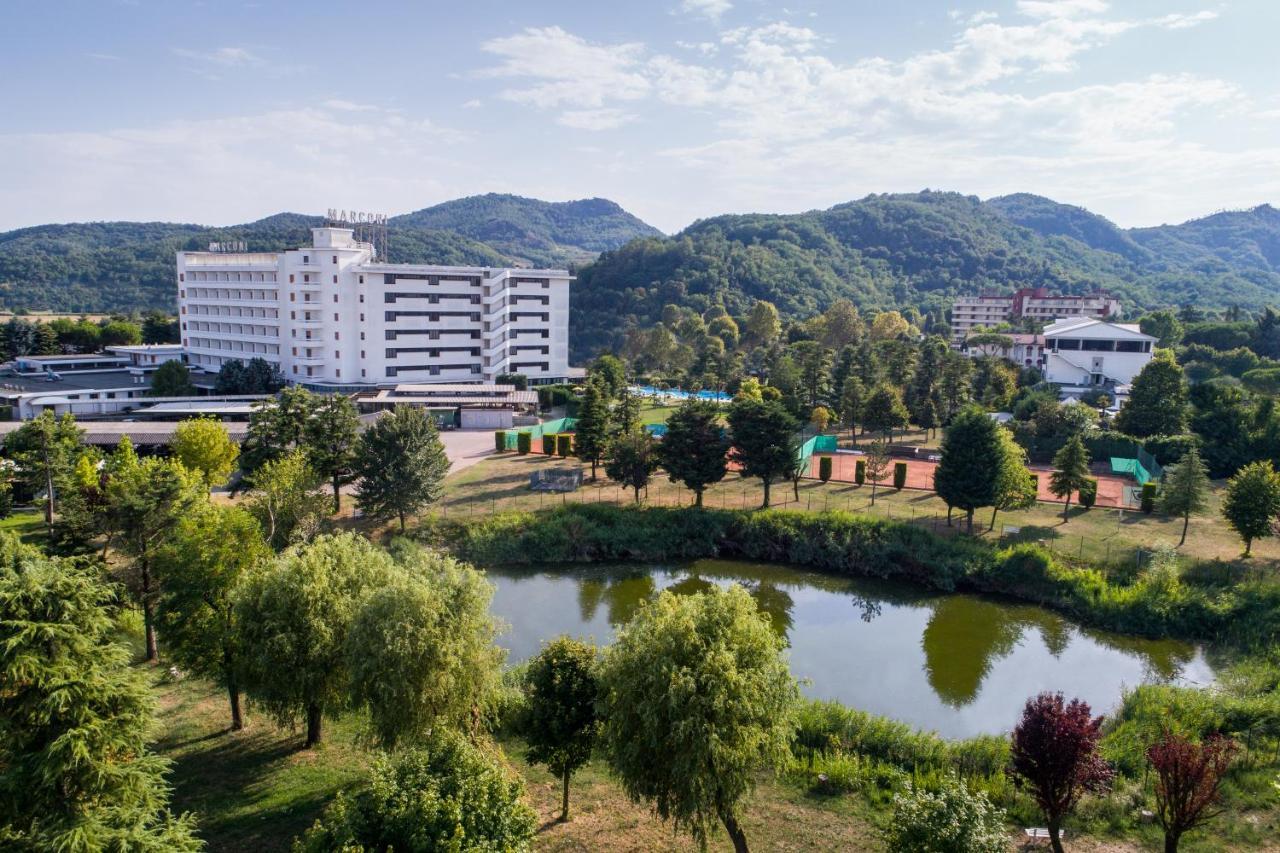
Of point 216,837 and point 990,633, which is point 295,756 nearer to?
point 216,837

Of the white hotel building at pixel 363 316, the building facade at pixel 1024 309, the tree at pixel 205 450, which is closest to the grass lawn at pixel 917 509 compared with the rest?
the tree at pixel 205 450

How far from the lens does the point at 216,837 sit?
12.8m

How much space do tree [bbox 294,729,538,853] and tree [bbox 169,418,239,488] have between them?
2336 centimetres

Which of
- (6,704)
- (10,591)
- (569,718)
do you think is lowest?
(569,718)

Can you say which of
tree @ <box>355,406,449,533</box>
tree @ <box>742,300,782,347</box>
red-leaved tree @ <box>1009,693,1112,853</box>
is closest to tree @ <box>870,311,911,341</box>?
tree @ <box>742,300,782,347</box>

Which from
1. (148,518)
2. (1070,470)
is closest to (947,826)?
(148,518)

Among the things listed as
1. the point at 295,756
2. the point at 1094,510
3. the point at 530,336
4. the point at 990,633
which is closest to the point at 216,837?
the point at 295,756

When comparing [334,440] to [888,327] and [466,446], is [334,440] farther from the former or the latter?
[888,327]

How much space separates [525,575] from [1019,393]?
123 feet

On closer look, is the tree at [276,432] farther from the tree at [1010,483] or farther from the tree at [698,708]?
the tree at [1010,483]

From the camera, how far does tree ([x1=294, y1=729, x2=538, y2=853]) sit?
9453 mm

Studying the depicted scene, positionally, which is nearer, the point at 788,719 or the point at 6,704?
the point at 6,704

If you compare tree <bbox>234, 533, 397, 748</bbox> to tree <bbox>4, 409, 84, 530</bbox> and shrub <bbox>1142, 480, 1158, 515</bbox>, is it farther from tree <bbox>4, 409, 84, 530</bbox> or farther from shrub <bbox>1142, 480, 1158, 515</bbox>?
shrub <bbox>1142, 480, 1158, 515</bbox>

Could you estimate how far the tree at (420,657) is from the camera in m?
13.3
